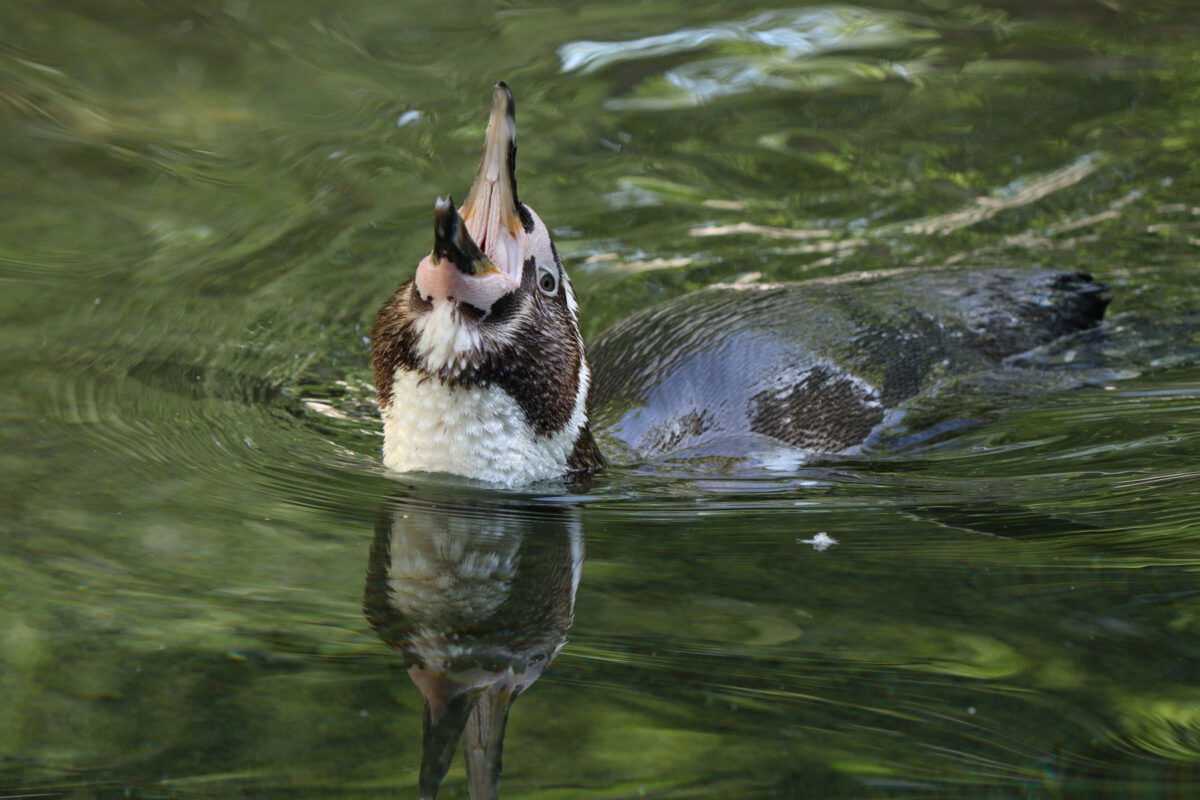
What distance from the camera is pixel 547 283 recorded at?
4.97 metres

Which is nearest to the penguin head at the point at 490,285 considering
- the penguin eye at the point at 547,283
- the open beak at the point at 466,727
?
the penguin eye at the point at 547,283

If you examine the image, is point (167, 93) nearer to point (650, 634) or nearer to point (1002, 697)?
point (650, 634)

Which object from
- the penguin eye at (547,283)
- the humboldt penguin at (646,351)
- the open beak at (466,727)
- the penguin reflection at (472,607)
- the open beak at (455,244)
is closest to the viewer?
the open beak at (466,727)

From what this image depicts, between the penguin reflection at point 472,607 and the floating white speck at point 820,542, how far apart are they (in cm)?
68

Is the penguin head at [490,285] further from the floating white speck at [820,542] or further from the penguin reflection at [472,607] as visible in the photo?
the floating white speck at [820,542]

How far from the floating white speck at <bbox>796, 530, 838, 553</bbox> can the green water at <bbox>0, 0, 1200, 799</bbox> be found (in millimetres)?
33

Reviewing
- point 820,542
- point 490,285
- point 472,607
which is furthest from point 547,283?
point 472,607

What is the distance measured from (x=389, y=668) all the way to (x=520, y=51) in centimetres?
693

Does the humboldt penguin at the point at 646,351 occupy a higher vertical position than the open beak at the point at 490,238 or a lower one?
lower

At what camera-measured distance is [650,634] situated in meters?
3.57

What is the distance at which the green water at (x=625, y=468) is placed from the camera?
10.3ft

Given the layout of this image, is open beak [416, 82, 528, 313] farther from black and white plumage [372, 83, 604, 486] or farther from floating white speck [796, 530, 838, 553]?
floating white speck [796, 530, 838, 553]

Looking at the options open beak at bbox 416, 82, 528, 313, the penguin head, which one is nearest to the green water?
the penguin head

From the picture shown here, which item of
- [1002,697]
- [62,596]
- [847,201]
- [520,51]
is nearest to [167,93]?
[520,51]
